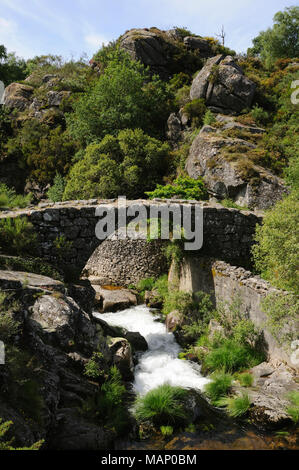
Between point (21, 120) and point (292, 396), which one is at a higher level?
point (21, 120)

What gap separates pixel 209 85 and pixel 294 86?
6.27 m

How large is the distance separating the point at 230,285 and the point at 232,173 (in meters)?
8.52

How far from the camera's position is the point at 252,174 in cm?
1664

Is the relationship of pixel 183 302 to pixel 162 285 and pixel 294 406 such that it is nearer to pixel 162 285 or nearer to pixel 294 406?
pixel 162 285

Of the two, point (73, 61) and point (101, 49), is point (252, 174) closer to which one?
point (101, 49)

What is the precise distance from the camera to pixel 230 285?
10.4 meters

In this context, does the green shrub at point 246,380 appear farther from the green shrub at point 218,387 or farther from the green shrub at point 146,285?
the green shrub at point 146,285

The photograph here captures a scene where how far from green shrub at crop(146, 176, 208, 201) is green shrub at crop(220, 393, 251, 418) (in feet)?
33.1

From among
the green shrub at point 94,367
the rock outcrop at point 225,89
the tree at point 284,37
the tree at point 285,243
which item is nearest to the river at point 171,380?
the green shrub at point 94,367

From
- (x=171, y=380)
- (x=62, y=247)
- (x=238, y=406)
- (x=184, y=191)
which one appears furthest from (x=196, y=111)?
(x=238, y=406)

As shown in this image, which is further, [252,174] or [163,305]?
[252,174]

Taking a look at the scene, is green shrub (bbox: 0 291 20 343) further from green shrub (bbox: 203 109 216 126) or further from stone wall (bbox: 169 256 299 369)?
green shrub (bbox: 203 109 216 126)

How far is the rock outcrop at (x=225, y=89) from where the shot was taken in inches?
922
